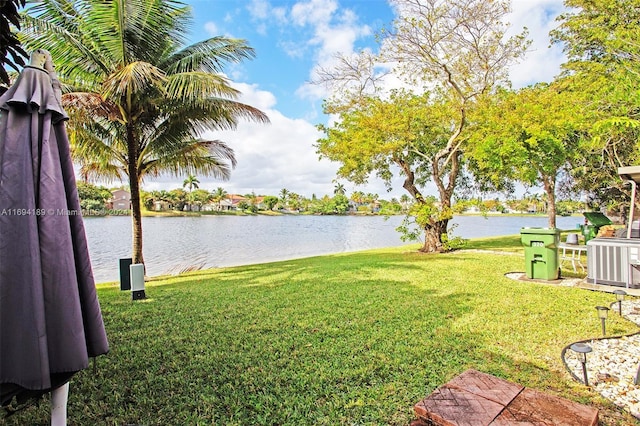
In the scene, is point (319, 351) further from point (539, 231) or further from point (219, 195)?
point (219, 195)

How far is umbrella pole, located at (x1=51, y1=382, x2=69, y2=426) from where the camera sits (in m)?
1.89

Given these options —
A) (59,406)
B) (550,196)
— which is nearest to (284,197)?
(550,196)

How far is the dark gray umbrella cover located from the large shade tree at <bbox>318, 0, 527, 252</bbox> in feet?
37.9

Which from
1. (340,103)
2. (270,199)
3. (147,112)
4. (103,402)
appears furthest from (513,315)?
(270,199)

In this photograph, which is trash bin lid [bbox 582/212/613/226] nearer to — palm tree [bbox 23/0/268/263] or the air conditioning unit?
the air conditioning unit

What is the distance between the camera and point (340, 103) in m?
13.8

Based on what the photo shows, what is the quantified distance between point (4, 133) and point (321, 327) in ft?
12.4

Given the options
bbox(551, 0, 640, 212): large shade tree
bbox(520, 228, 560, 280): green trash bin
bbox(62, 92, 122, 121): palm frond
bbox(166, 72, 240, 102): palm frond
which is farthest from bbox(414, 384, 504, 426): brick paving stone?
bbox(62, 92, 122, 121): palm frond

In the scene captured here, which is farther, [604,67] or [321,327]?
[604,67]

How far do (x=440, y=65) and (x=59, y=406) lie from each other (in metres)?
12.5

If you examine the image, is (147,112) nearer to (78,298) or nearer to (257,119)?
(257,119)

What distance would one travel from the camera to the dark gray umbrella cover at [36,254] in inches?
64.5

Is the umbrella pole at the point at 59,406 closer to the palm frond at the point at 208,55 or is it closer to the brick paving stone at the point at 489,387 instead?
the brick paving stone at the point at 489,387

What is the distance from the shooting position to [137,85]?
6.81 metres
